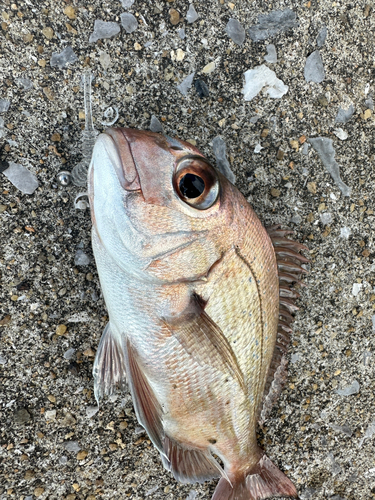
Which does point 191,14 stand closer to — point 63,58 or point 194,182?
point 63,58

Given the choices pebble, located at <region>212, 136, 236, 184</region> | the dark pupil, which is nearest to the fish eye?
the dark pupil

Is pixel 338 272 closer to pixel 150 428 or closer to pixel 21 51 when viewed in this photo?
pixel 150 428

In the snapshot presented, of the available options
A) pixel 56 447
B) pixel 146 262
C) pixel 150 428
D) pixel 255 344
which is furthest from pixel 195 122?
pixel 56 447

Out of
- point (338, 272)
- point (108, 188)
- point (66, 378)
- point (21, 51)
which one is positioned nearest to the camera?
point (108, 188)

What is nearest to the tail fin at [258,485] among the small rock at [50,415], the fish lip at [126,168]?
the small rock at [50,415]

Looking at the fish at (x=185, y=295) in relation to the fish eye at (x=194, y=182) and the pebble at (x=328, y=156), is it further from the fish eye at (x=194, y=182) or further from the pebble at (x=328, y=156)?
the pebble at (x=328, y=156)

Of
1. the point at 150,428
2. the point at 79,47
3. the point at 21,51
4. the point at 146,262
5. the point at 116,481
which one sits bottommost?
the point at 116,481

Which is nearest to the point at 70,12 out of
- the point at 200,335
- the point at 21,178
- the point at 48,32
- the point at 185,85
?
the point at 48,32

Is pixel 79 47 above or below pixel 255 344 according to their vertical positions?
above
